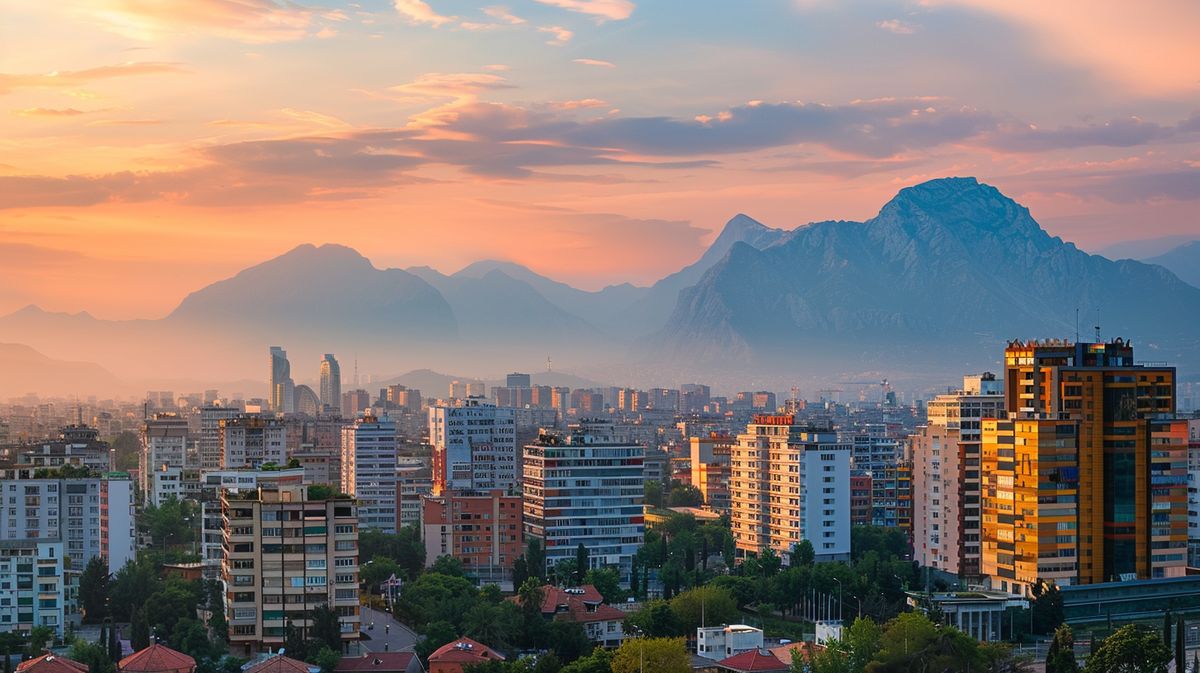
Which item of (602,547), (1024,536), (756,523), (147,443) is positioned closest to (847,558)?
(756,523)

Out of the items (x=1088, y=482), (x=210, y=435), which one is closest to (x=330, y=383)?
(x=210, y=435)

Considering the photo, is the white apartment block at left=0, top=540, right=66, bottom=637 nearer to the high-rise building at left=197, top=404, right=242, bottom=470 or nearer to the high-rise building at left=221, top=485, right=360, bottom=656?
the high-rise building at left=221, top=485, right=360, bottom=656

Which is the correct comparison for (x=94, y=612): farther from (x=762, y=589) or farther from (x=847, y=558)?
(x=847, y=558)

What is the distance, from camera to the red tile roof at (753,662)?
109ft

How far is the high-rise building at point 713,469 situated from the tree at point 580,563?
19491 mm

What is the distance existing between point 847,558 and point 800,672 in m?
20.8

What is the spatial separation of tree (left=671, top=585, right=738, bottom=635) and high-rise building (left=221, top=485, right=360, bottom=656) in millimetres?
7393

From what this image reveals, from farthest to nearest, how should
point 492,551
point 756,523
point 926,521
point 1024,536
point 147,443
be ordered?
point 147,443 → point 756,523 → point 492,551 → point 926,521 → point 1024,536

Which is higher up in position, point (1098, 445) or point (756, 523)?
point (1098, 445)

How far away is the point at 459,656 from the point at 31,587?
36.3ft

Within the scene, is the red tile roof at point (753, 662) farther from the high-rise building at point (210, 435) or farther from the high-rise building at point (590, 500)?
the high-rise building at point (210, 435)

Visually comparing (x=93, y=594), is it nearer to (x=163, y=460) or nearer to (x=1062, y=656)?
(x=1062, y=656)

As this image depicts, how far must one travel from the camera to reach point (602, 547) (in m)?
50.1

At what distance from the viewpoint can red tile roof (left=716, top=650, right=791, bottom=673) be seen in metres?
33.2
